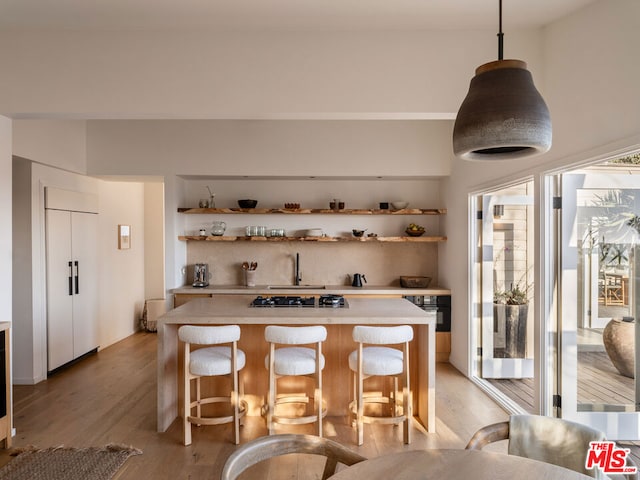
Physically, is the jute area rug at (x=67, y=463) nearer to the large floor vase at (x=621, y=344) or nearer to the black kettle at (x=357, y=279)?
the large floor vase at (x=621, y=344)

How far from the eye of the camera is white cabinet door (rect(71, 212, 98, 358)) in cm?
530

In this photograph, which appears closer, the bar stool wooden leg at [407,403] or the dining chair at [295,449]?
the dining chair at [295,449]

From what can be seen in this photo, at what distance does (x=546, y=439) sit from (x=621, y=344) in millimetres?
1594

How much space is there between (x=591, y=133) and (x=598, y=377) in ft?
5.71

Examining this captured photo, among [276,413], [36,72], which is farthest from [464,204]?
[36,72]

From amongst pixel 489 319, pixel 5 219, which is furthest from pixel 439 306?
pixel 5 219

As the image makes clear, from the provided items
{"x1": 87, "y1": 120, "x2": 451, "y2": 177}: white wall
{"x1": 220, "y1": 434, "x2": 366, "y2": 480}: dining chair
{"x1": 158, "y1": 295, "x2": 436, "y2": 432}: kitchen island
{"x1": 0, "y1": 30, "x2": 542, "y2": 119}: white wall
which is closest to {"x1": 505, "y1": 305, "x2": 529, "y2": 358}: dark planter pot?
{"x1": 158, "y1": 295, "x2": 436, "y2": 432}: kitchen island

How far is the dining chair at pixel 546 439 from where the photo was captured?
1.69 m

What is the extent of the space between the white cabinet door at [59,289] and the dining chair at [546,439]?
189 inches

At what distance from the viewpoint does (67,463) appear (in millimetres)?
2873

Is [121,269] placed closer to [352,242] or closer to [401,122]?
[352,242]

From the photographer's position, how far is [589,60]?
9.06 ft

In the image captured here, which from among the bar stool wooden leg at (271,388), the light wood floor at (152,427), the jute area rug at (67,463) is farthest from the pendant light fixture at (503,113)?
the jute area rug at (67,463)

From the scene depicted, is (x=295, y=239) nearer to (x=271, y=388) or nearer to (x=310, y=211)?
(x=310, y=211)
